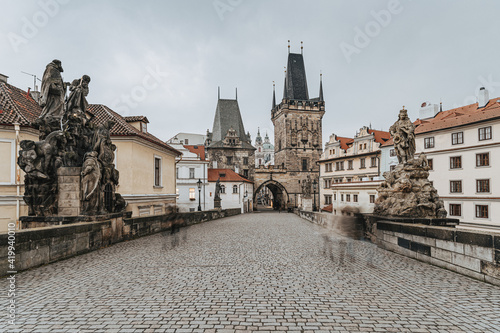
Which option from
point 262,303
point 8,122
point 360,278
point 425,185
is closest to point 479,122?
point 425,185

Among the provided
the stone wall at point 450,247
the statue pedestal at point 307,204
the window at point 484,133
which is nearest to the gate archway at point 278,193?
the statue pedestal at point 307,204

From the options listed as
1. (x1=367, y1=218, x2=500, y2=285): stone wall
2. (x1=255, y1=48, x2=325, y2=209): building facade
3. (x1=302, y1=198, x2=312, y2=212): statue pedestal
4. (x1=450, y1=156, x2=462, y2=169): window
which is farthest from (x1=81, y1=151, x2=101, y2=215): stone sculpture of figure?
(x1=255, y1=48, x2=325, y2=209): building facade

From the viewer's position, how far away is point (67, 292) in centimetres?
453

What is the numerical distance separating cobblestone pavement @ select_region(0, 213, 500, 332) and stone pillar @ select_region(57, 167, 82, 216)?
155 centimetres

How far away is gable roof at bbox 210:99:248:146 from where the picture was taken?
61.4 meters

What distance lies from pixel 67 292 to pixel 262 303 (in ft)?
9.91

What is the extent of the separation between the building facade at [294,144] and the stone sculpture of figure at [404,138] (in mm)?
47011

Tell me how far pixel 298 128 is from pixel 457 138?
116 ft

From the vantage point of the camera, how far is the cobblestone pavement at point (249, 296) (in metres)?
3.52

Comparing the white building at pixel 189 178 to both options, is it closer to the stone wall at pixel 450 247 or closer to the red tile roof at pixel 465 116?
the red tile roof at pixel 465 116

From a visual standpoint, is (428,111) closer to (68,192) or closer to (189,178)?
(189,178)

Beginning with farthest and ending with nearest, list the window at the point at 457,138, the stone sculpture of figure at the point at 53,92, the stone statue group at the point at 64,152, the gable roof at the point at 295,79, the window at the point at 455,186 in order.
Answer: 1. the gable roof at the point at 295,79
2. the window at the point at 455,186
3. the window at the point at 457,138
4. the stone sculpture of figure at the point at 53,92
5. the stone statue group at the point at 64,152

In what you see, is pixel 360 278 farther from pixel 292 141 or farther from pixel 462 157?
pixel 292 141

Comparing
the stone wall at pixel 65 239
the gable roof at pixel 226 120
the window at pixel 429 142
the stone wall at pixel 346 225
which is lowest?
the stone wall at pixel 346 225
